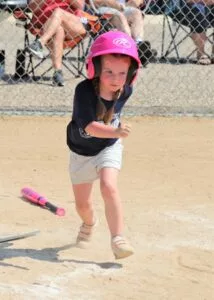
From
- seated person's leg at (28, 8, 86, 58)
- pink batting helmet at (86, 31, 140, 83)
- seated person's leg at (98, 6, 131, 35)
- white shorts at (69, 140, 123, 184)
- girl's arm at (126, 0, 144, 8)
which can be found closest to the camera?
pink batting helmet at (86, 31, 140, 83)

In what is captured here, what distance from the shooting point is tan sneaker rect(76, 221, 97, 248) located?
16.1ft

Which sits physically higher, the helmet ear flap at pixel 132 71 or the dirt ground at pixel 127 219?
the helmet ear flap at pixel 132 71

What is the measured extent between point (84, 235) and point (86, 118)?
82cm

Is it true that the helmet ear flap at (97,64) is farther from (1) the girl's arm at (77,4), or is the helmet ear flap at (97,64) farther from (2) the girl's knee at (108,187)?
(1) the girl's arm at (77,4)

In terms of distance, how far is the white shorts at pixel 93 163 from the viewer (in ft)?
15.1

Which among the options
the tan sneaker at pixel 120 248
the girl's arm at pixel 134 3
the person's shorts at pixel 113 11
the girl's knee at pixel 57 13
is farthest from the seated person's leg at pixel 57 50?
the tan sneaker at pixel 120 248

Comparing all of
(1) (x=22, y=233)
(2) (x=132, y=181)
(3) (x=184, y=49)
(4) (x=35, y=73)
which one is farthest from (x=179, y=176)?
(3) (x=184, y=49)

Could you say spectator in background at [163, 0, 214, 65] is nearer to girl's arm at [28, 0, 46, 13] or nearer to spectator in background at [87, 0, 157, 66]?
spectator in background at [87, 0, 157, 66]

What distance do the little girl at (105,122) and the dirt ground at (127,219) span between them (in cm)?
28

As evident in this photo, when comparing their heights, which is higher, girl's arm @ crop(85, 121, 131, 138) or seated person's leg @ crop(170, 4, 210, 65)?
girl's arm @ crop(85, 121, 131, 138)

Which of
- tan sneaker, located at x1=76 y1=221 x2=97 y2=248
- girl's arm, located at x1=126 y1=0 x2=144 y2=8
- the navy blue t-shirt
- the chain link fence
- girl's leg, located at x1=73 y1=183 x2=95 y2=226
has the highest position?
the navy blue t-shirt

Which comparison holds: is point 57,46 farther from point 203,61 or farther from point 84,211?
point 84,211

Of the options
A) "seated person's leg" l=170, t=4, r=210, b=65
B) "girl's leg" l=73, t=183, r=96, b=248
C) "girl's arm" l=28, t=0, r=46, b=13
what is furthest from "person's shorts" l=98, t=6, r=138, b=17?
"girl's leg" l=73, t=183, r=96, b=248

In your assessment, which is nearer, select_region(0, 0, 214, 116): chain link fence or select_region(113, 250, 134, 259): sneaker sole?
select_region(113, 250, 134, 259): sneaker sole
